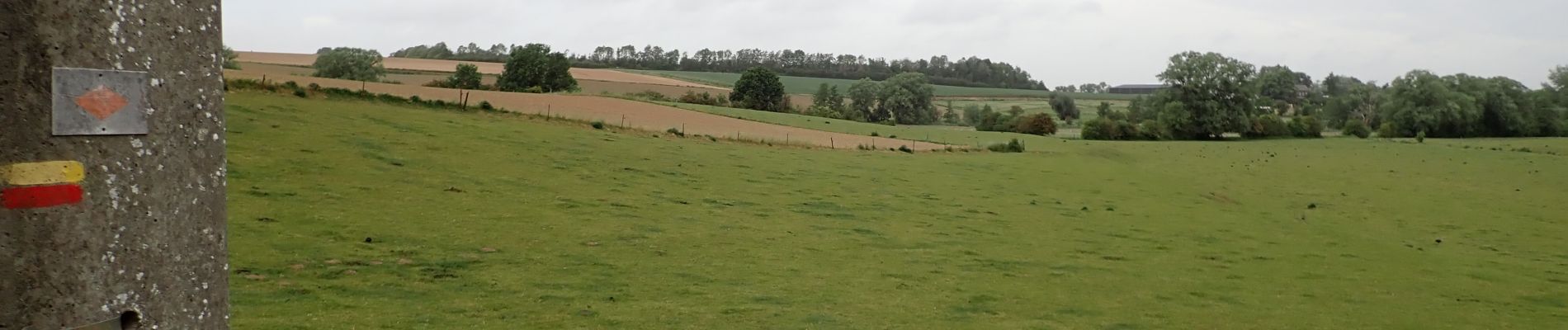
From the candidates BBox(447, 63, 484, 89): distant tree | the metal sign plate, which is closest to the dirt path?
BBox(447, 63, 484, 89): distant tree

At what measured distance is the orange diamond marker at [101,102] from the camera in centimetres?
233

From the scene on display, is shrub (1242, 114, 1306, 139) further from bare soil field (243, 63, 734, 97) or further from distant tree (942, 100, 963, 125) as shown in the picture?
bare soil field (243, 63, 734, 97)

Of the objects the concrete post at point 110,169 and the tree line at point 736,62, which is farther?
the tree line at point 736,62

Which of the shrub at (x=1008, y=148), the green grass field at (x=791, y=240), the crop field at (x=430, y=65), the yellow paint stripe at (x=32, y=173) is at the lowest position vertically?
the green grass field at (x=791, y=240)

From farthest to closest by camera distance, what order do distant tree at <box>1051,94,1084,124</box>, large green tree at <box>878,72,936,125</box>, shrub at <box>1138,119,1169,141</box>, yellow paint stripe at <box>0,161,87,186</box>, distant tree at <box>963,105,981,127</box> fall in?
distant tree at <box>1051,94,1084,124</box>
distant tree at <box>963,105,981,127</box>
large green tree at <box>878,72,936,125</box>
shrub at <box>1138,119,1169,141</box>
yellow paint stripe at <box>0,161,87,186</box>

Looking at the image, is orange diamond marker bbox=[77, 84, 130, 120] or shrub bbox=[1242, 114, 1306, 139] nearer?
orange diamond marker bbox=[77, 84, 130, 120]

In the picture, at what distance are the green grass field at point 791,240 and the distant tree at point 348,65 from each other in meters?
43.1

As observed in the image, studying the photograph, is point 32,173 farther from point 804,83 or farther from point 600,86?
point 804,83

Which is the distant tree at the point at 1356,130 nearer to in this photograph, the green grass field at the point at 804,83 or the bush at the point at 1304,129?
the bush at the point at 1304,129

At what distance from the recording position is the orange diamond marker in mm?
2328

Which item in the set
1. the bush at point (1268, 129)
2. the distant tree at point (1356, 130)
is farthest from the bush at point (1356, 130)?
the bush at point (1268, 129)

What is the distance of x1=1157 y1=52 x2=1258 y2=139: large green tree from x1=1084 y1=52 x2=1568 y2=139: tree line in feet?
0.21

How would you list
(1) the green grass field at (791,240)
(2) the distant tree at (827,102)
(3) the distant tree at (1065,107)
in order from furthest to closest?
(3) the distant tree at (1065,107) → (2) the distant tree at (827,102) → (1) the green grass field at (791,240)

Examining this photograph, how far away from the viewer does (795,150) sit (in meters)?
41.1
